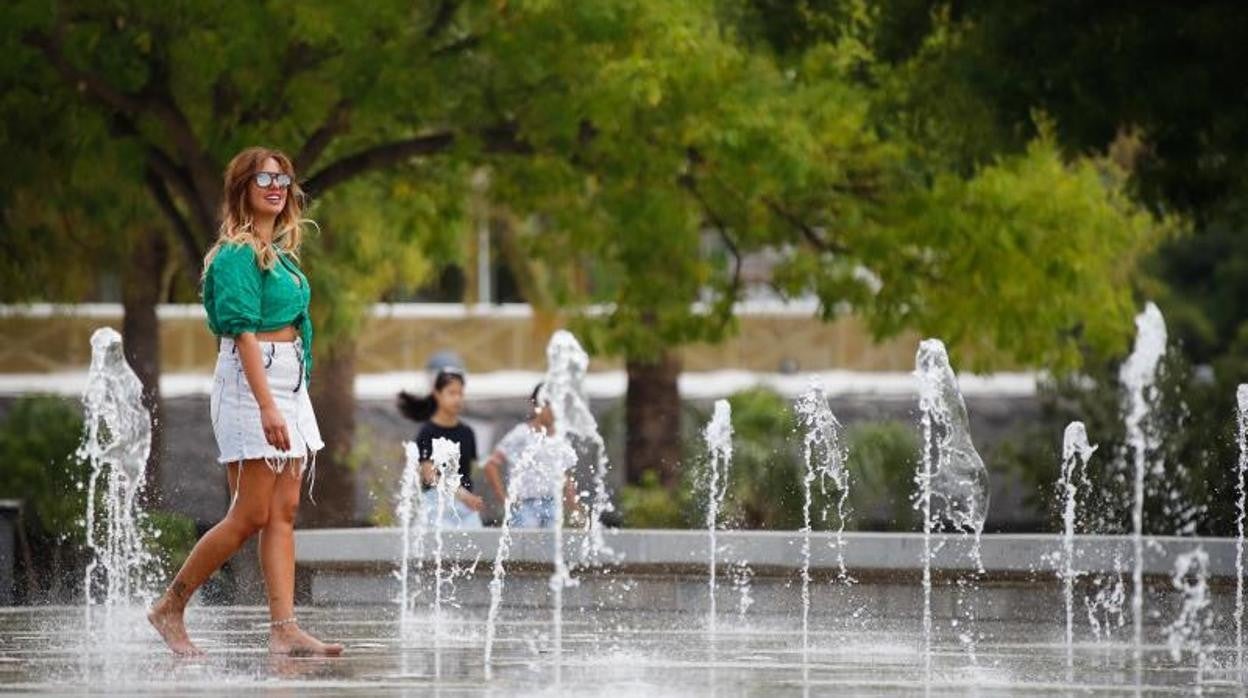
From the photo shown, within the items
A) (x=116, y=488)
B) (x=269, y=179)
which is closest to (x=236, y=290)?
(x=269, y=179)

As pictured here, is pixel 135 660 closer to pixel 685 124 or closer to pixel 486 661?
pixel 486 661

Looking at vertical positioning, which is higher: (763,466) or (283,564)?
(763,466)

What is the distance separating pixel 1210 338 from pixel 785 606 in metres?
33.2

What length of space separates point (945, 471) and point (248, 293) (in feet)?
48.3

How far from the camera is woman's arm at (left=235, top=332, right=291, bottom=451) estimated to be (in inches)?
404

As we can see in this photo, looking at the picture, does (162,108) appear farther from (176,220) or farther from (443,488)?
(443,488)

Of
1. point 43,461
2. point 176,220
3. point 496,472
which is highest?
point 176,220

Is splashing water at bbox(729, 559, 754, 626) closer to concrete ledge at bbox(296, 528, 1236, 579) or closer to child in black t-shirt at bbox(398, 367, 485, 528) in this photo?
concrete ledge at bbox(296, 528, 1236, 579)

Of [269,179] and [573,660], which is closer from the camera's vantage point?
[269,179]

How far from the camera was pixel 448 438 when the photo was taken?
52.3 feet

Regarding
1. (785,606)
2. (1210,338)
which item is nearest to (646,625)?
(785,606)

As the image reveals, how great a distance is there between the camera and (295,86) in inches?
824

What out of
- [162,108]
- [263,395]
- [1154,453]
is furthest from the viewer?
[1154,453]

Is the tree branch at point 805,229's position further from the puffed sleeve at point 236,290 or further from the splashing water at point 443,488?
the puffed sleeve at point 236,290
